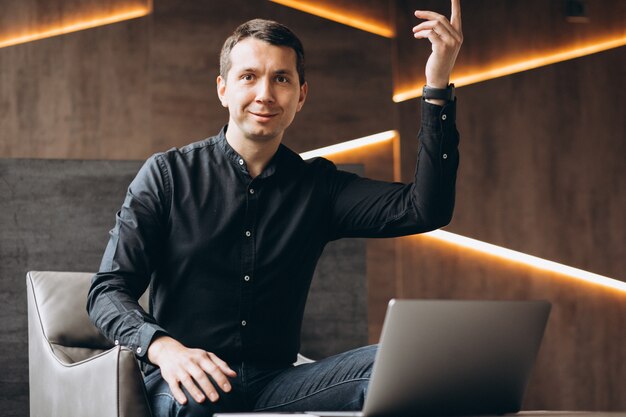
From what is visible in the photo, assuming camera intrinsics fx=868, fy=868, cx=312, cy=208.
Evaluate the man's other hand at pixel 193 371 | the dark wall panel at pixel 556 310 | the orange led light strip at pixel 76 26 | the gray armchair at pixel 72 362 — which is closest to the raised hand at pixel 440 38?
the man's other hand at pixel 193 371

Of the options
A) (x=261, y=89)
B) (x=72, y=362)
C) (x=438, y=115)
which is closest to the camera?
(x=438, y=115)

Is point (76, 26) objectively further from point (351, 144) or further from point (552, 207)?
point (552, 207)

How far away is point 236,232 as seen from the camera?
190cm

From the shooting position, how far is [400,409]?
1199 millimetres

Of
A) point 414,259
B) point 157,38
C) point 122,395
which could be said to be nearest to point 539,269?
point 414,259

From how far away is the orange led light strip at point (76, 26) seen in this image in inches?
162

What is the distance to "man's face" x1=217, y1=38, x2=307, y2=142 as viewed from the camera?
75.2 inches

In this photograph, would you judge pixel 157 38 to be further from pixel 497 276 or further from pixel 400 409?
pixel 400 409

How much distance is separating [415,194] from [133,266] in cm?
62

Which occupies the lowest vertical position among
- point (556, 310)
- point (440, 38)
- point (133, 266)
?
point (556, 310)

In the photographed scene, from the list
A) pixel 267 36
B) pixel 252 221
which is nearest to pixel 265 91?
pixel 267 36

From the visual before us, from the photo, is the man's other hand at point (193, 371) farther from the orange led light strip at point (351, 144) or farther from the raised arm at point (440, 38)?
the orange led light strip at point (351, 144)

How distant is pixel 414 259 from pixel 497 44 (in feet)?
3.92

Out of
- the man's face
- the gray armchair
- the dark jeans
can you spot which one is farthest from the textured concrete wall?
the dark jeans
